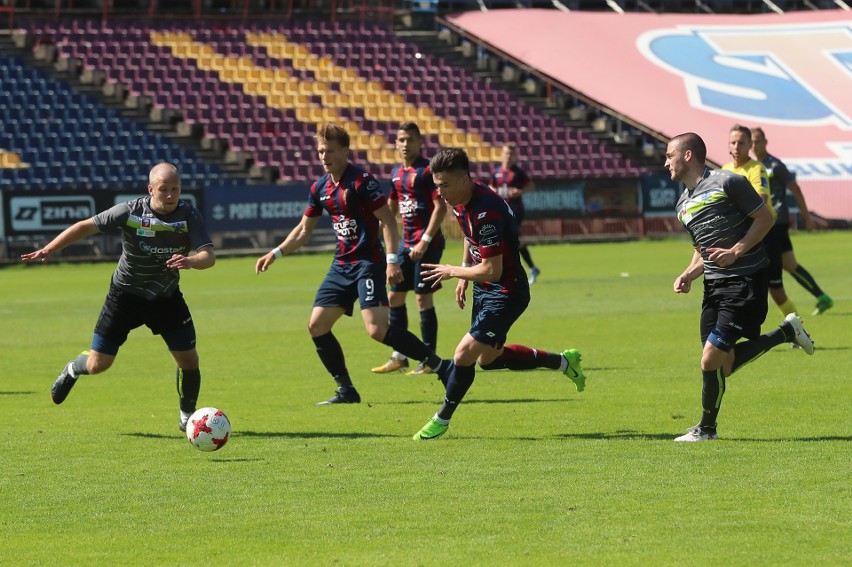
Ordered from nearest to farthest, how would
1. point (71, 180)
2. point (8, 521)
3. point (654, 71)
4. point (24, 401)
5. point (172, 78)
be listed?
point (8, 521) → point (24, 401) → point (71, 180) → point (172, 78) → point (654, 71)

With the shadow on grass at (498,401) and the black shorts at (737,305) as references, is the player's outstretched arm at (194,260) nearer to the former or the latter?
the shadow on grass at (498,401)

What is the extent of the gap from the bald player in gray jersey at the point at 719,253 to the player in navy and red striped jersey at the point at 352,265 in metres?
3.05

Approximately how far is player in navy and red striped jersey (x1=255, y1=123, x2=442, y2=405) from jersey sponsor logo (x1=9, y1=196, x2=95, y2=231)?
22451 millimetres

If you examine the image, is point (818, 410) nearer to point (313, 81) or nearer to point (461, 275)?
point (461, 275)

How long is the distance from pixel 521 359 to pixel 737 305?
2038 millimetres

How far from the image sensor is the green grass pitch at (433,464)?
6.56m

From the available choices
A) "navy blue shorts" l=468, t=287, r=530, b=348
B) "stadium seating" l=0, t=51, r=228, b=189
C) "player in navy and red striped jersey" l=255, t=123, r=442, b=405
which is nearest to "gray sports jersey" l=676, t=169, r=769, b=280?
"navy blue shorts" l=468, t=287, r=530, b=348

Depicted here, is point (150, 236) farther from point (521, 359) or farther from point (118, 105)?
point (118, 105)

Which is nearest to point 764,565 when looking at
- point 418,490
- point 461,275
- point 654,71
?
point 418,490

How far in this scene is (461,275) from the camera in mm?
9148

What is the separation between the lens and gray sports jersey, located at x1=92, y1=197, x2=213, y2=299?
9828mm

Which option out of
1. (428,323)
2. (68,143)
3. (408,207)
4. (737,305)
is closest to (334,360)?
(428,323)

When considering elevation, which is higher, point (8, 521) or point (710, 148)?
point (8, 521)

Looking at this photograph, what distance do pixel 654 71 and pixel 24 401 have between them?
130 feet
